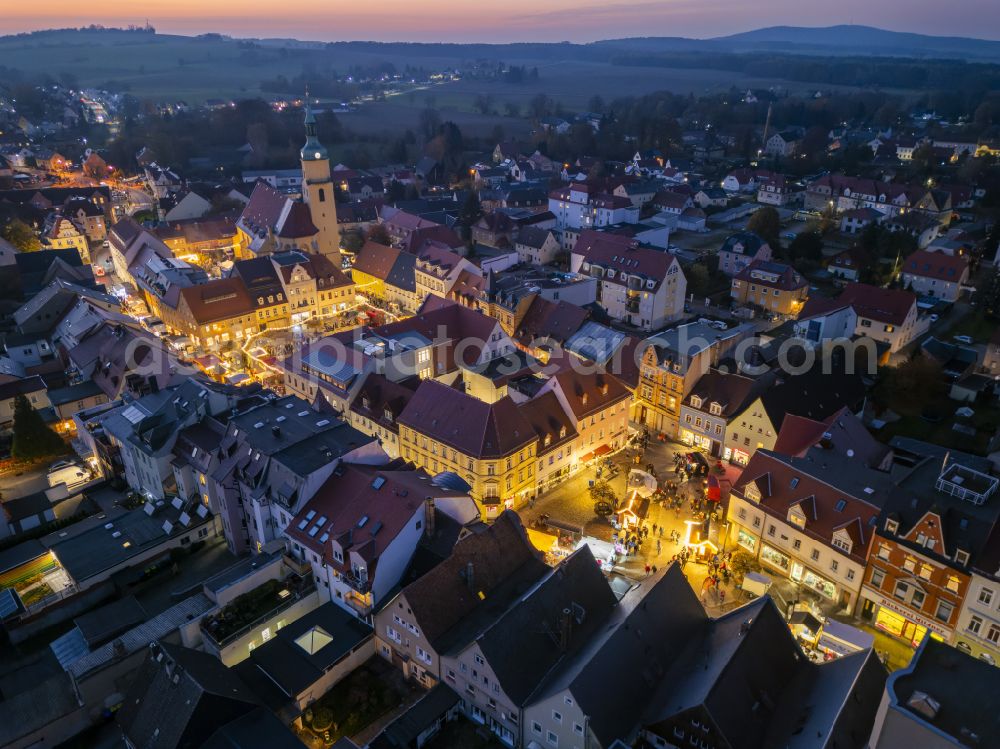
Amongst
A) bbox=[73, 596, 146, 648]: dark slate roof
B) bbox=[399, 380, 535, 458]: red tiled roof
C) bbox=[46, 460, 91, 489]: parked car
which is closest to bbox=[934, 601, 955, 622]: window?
bbox=[399, 380, 535, 458]: red tiled roof

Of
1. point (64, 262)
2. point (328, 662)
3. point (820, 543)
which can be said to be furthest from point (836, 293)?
point (64, 262)

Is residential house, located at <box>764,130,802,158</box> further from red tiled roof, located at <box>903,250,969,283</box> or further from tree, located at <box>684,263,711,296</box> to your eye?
tree, located at <box>684,263,711,296</box>

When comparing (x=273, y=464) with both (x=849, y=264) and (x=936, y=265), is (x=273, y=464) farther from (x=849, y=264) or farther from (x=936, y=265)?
(x=936, y=265)

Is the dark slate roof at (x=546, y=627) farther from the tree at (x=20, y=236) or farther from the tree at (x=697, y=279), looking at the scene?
the tree at (x=20, y=236)

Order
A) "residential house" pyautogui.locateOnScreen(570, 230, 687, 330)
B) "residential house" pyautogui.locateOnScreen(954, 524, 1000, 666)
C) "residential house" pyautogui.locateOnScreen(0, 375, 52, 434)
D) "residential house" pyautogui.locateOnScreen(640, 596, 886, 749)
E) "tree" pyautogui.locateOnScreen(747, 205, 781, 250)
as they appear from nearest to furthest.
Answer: "residential house" pyautogui.locateOnScreen(640, 596, 886, 749) → "residential house" pyautogui.locateOnScreen(954, 524, 1000, 666) → "residential house" pyautogui.locateOnScreen(0, 375, 52, 434) → "residential house" pyautogui.locateOnScreen(570, 230, 687, 330) → "tree" pyautogui.locateOnScreen(747, 205, 781, 250)

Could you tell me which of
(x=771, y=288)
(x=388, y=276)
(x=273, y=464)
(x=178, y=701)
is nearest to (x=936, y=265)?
(x=771, y=288)
